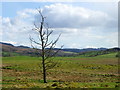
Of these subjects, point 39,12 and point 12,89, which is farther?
point 39,12

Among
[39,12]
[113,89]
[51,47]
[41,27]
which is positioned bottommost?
[113,89]

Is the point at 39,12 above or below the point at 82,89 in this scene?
above

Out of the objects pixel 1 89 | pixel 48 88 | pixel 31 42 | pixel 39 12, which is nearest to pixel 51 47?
pixel 31 42

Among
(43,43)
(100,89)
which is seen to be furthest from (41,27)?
(100,89)

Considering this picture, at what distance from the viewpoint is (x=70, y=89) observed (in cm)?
2197

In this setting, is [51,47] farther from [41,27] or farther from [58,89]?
[58,89]

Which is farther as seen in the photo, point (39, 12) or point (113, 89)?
point (39, 12)

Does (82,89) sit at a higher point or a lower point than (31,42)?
lower

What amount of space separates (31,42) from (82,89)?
39.2 ft

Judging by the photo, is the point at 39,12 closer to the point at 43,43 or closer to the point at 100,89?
the point at 43,43

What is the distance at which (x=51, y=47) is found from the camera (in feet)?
97.2

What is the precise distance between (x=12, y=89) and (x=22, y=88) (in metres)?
1.34

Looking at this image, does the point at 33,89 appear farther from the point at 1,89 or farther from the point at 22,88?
the point at 1,89

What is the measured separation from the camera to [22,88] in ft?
72.9
